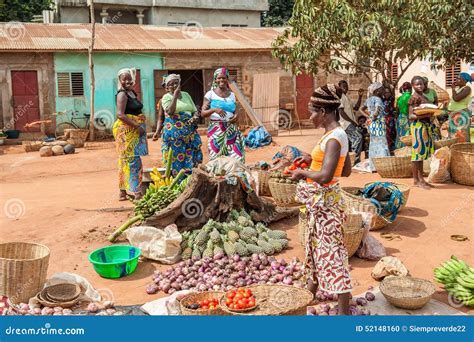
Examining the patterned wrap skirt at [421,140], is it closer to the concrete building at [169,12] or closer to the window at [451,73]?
the window at [451,73]

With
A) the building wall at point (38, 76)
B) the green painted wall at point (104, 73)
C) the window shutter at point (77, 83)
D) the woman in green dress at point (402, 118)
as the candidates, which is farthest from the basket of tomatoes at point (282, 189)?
the window shutter at point (77, 83)

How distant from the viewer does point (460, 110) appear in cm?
987

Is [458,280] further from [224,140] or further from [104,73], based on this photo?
[104,73]

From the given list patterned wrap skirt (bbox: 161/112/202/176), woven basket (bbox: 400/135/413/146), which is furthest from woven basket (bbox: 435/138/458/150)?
patterned wrap skirt (bbox: 161/112/202/176)

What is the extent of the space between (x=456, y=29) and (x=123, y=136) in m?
6.23

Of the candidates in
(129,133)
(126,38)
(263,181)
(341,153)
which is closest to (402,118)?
(263,181)

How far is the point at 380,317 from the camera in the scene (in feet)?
12.4

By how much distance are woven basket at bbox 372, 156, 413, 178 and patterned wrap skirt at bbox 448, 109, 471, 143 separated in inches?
61.5

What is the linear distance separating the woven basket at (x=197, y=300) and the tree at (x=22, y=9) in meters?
21.3

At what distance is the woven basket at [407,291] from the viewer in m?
4.28

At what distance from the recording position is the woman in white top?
709 cm

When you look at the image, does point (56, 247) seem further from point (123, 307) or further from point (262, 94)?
point (262, 94)

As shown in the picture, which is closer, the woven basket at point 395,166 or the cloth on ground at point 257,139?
the woven basket at point 395,166

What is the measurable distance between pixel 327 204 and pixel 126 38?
15331mm
